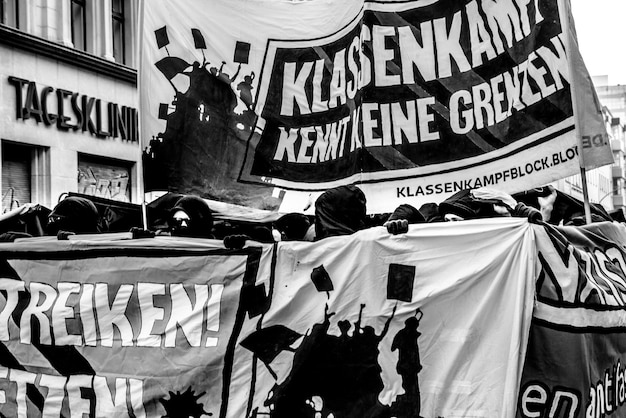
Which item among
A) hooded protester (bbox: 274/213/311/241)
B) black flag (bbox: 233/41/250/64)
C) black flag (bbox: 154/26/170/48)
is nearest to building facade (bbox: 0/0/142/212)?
hooded protester (bbox: 274/213/311/241)

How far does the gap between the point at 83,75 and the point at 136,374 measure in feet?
44.8

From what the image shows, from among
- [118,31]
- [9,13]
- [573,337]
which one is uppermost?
[118,31]

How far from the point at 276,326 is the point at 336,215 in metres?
1.05

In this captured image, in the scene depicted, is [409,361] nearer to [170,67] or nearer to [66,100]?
[170,67]

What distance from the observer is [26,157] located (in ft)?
51.1

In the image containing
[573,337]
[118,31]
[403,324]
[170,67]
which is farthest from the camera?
[118,31]

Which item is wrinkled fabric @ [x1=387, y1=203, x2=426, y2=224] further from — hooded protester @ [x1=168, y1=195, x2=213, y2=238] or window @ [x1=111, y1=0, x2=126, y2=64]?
window @ [x1=111, y1=0, x2=126, y2=64]

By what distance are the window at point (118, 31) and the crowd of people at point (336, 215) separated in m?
12.3

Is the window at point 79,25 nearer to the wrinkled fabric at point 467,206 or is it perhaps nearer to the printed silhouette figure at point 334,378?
the wrinkled fabric at point 467,206

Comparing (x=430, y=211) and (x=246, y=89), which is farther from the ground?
(x=246, y=89)

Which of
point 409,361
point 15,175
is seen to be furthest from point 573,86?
point 15,175

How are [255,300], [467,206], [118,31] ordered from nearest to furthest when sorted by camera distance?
1. [255,300]
2. [467,206]
3. [118,31]

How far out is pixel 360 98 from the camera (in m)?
5.04

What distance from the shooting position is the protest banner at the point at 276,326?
3639 mm
